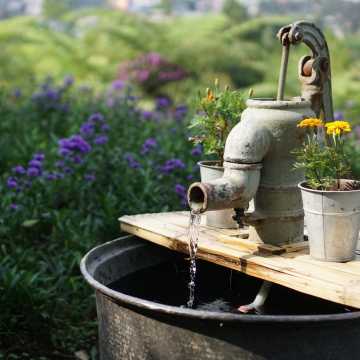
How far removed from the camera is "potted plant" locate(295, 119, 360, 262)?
2082mm

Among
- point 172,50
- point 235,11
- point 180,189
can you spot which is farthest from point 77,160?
point 235,11

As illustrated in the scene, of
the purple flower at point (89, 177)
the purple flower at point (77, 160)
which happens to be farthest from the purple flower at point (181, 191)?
the purple flower at point (77, 160)

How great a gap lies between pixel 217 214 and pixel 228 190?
1.73ft

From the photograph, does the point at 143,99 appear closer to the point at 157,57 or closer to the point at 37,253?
the point at 157,57

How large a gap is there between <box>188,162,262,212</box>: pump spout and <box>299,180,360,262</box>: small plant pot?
0.58 feet

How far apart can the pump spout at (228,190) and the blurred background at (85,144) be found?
579 mm

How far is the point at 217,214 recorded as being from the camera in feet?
8.66

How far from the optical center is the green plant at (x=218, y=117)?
2641mm

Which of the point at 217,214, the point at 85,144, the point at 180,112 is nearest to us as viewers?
the point at 217,214

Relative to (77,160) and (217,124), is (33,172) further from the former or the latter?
(217,124)

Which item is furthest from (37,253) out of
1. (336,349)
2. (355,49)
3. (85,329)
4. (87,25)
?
(355,49)

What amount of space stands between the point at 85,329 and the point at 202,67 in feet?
30.4

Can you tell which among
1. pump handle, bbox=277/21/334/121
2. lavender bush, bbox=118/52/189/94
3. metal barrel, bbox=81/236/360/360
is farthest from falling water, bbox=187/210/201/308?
lavender bush, bbox=118/52/189/94

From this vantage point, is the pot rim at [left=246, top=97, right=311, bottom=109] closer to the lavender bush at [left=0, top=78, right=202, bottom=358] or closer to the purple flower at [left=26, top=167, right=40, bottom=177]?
the lavender bush at [left=0, top=78, right=202, bottom=358]
